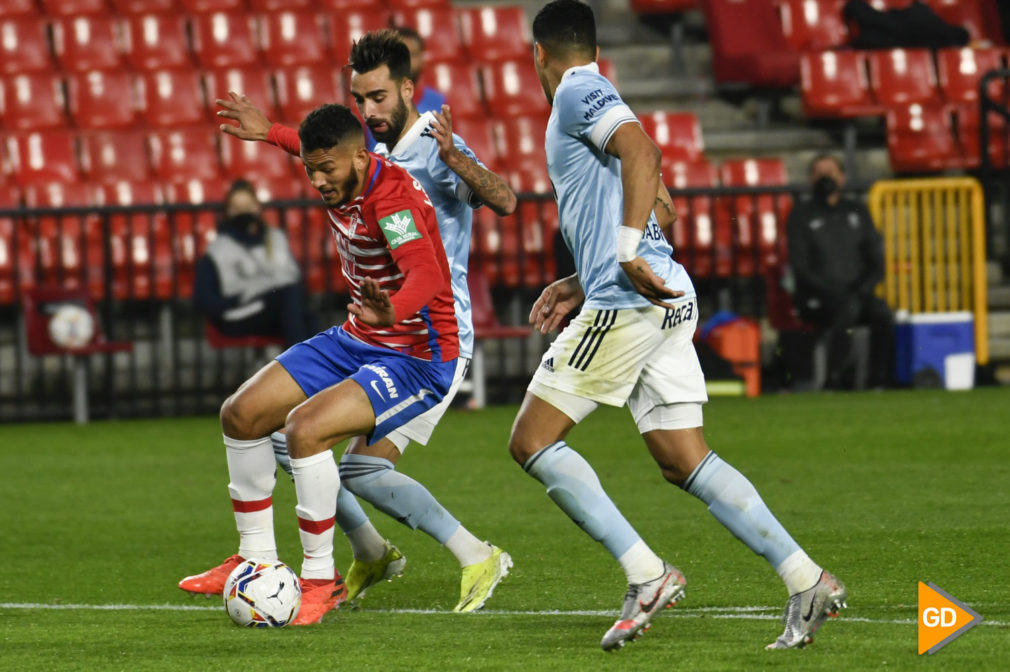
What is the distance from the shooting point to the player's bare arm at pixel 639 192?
15.3 ft

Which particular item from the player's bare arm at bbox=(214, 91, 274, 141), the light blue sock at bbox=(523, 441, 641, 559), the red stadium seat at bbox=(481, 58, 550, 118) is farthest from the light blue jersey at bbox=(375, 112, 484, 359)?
the red stadium seat at bbox=(481, 58, 550, 118)

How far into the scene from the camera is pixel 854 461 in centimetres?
943

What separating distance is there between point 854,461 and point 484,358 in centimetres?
461

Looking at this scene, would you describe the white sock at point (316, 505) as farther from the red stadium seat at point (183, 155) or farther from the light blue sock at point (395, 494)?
the red stadium seat at point (183, 155)

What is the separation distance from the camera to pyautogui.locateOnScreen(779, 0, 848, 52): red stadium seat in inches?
664

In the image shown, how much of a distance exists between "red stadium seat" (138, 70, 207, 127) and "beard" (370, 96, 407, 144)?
9.26 meters

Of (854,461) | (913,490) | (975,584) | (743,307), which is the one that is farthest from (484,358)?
(975,584)

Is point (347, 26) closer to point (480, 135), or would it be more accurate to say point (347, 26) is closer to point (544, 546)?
point (480, 135)

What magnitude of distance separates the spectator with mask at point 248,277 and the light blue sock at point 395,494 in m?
6.35

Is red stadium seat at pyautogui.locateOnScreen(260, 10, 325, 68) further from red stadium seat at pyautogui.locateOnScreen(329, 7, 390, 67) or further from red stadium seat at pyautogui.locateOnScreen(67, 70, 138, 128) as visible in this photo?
red stadium seat at pyautogui.locateOnScreen(67, 70, 138, 128)

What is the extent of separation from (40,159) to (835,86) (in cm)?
723

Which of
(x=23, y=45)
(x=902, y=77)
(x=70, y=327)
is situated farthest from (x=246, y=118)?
(x=902, y=77)

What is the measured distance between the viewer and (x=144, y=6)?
1608 cm

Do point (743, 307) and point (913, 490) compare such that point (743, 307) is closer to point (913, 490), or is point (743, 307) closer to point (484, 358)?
point (484, 358)
